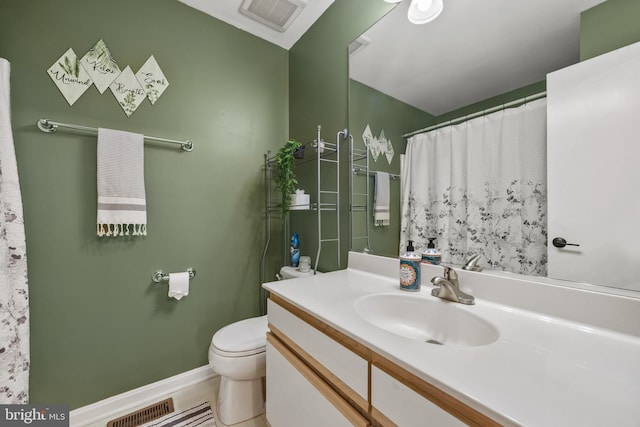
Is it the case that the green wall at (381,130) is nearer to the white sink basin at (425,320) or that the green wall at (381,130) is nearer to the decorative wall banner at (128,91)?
the white sink basin at (425,320)

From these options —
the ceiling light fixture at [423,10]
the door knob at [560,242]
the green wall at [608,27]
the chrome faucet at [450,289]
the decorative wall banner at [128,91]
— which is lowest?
the chrome faucet at [450,289]

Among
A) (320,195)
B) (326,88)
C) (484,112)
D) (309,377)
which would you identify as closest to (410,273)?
(309,377)

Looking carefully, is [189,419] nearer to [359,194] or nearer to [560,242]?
[359,194]

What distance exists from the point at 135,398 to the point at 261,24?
2.50 meters

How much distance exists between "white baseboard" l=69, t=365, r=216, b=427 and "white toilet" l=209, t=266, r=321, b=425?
346mm

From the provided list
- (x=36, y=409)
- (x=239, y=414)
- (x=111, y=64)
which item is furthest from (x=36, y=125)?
(x=239, y=414)

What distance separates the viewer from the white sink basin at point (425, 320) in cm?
75

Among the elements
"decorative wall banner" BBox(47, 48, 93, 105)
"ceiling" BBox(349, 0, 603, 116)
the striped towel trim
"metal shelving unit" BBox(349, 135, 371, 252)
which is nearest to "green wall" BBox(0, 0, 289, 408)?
"decorative wall banner" BBox(47, 48, 93, 105)

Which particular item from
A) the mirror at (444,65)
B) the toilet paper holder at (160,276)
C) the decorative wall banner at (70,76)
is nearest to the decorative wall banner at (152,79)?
the decorative wall banner at (70,76)

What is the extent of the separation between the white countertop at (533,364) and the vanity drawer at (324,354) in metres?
0.07

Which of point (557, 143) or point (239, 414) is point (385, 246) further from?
point (239, 414)

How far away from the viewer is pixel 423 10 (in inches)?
43.2

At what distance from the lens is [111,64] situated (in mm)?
1376

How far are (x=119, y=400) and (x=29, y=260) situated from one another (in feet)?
2.89
